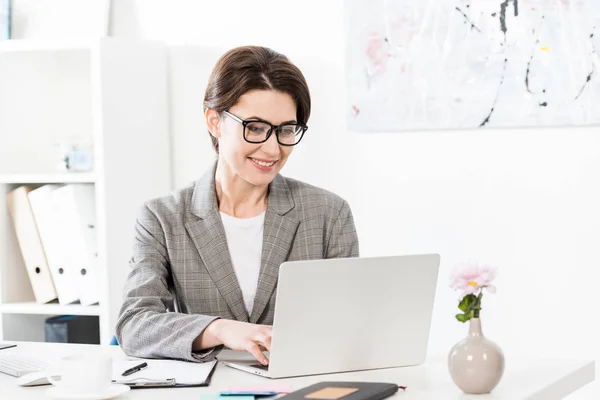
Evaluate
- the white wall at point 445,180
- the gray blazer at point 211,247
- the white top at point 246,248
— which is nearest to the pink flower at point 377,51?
the white wall at point 445,180

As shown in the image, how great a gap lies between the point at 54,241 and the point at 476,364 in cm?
212

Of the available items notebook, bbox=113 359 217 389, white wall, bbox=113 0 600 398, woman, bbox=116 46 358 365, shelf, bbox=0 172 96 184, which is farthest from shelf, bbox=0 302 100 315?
notebook, bbox=113 359 217 389

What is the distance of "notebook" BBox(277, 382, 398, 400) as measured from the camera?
5.14 ft

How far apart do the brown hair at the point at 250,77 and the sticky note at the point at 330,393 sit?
919 mm

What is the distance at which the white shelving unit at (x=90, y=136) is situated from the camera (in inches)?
131

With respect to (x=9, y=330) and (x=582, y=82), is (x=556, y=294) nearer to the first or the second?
(x=582, y=82)

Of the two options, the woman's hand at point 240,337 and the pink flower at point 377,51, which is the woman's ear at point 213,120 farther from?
the pink flower at point 377,51

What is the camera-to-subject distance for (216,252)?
2336 millimetres

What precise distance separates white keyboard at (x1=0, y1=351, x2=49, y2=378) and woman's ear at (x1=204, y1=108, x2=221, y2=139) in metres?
0.73

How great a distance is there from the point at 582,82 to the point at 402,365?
4.66 ft

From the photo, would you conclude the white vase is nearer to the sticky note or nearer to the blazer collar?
the sticky note

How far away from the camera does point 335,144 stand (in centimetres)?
337

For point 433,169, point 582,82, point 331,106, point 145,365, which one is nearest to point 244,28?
point 331,106

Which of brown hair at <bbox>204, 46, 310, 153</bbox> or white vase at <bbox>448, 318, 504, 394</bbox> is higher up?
brown hair at <bbox>204, 46, 310, 153</bbox>
